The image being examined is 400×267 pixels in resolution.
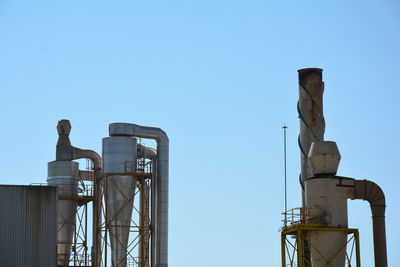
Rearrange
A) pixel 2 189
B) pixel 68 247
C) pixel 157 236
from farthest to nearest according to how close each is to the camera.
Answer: pixel 68 247 < pixel 157 236 < pixel 2 189

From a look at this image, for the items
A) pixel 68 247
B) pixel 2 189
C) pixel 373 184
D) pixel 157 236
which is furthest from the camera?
pixel 68 247

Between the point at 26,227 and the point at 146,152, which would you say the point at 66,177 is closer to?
the point at 146,152

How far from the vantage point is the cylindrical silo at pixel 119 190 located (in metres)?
70.8

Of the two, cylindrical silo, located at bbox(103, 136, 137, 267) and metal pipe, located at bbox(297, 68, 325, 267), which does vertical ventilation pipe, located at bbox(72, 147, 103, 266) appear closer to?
cylindrical silo, located at bbox(103, 136, 137, 267)

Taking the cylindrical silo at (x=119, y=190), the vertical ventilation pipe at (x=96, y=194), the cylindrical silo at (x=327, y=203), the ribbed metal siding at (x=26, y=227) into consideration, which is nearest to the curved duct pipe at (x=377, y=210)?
the cylindrical silo at (x=327, y=203)

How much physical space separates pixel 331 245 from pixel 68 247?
27.3 metres

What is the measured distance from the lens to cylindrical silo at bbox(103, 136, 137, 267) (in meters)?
70.8

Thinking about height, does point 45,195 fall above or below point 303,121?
below

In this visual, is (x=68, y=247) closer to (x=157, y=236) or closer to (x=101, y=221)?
(x=101, y=221)

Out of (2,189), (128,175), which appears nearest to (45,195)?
(2,189)

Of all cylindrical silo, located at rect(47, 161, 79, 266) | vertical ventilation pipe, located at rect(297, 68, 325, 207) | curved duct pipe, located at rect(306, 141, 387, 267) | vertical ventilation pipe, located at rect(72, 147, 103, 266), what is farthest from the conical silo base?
curved duct pipe, located at rect(306, 141, 387, 267)

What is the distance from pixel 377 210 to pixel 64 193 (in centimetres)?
2706

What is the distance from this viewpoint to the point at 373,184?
60312mm

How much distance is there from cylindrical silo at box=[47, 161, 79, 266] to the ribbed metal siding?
18.4 m
